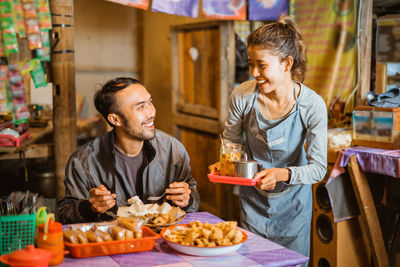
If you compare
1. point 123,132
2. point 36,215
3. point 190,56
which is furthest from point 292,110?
point 190,56

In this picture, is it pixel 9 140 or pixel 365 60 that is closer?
pixel 9 140

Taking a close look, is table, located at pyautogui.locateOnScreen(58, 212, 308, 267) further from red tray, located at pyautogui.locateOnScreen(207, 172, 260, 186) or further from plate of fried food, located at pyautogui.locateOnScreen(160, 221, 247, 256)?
red tray, located at pyautogui.locateOnScreen(207, 172, 260, 186)

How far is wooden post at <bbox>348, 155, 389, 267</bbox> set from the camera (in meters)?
3.38

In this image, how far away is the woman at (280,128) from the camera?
2471 millimetres

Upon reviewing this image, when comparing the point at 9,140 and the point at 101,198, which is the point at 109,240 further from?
the point at 9,140

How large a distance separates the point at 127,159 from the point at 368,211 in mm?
1863

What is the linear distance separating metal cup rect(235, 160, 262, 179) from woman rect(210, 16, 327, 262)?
0.23m

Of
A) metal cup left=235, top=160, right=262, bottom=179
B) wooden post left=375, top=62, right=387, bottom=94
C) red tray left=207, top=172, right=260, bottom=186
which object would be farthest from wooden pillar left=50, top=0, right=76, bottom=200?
wooden post left=375, top=62, right=387, bottom=94

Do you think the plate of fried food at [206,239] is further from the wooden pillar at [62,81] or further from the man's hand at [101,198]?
the wooden pillar at [62,81]

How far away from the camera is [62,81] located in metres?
3.80

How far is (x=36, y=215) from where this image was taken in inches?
72.6

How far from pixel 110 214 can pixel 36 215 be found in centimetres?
58

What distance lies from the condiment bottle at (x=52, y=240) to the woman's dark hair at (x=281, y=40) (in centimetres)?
138

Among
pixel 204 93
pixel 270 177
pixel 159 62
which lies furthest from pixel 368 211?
pixel 159 62
